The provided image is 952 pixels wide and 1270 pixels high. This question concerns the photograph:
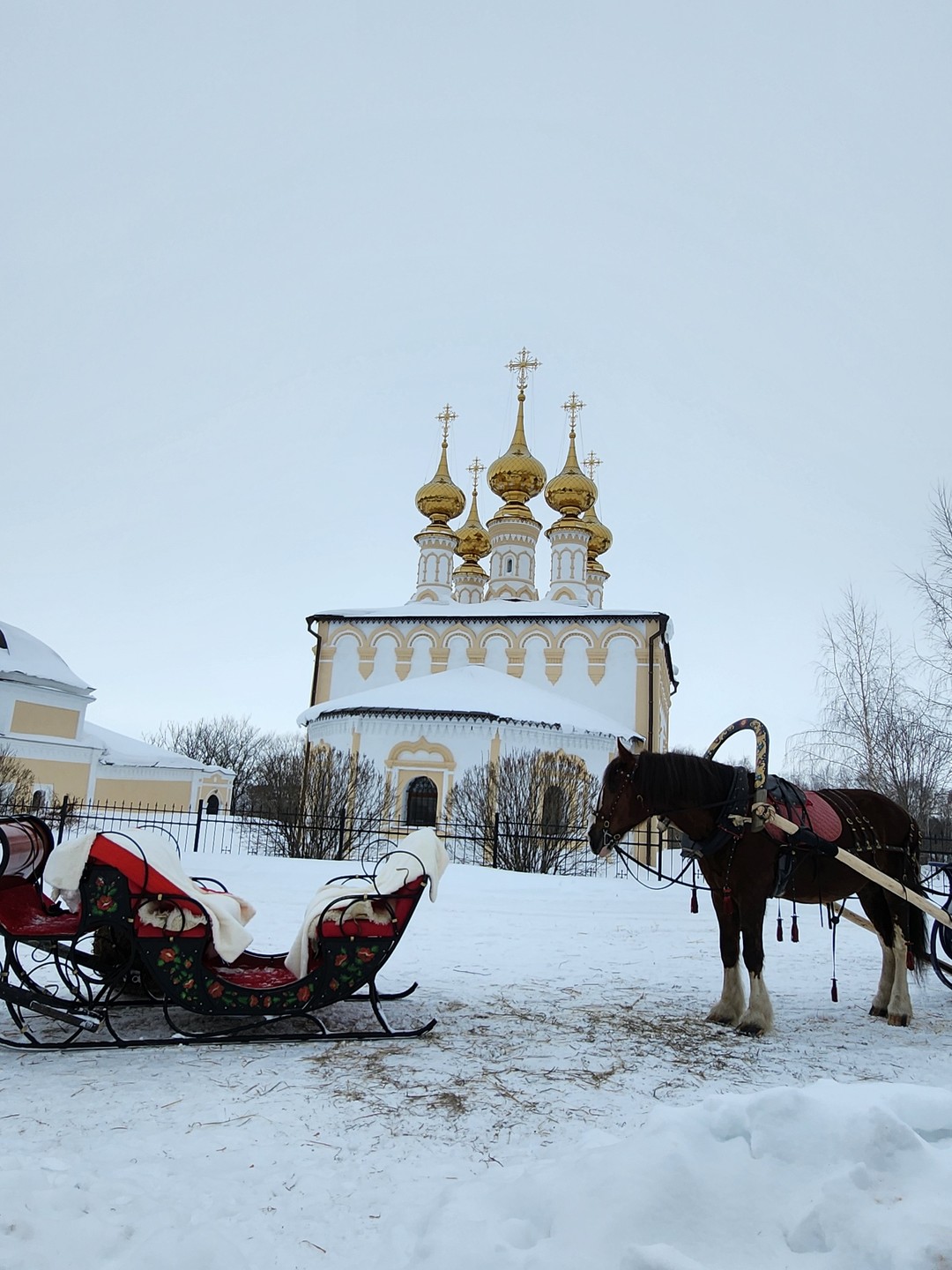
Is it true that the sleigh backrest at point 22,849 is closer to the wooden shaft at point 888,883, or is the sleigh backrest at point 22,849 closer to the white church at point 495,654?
the wooden shaft at point 888,883

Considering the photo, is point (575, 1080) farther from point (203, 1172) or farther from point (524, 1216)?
point (203, 1172)

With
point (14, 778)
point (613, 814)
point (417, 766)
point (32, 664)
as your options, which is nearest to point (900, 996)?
point (613, 814)

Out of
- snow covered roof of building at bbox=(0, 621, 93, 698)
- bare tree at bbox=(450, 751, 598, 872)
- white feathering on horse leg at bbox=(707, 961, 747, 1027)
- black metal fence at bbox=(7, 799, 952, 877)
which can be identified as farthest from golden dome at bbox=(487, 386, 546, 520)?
white feathering on horse leg at bbox=(707, 961, 747, 1027)

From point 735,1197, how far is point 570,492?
33875 millimetres

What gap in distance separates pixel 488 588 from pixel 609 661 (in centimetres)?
796

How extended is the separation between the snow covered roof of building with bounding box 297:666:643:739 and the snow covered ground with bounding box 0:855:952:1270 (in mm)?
17783

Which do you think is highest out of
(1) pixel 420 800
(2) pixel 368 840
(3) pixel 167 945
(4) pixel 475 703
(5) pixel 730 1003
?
(4) pixel 475 703

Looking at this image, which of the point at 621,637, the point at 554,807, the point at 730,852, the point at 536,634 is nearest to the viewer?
the point at 730,852

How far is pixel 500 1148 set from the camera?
11.0 feet

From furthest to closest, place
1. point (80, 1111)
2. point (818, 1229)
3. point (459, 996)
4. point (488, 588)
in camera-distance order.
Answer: point (488, 588), point (459, 996), point (80, 1111), point (818, 1229)

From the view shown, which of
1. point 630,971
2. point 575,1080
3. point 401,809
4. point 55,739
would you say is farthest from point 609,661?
point 575,1080

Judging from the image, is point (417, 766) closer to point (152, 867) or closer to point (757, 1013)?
point (757, 1013)

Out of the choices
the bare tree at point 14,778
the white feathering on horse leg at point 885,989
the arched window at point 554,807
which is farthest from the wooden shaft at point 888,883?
the bare tree at point 14,778

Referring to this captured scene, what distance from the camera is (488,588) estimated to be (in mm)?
36969
